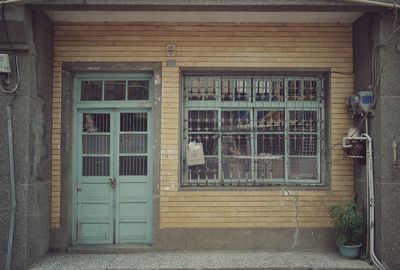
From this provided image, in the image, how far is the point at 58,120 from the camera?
6586 millimetres

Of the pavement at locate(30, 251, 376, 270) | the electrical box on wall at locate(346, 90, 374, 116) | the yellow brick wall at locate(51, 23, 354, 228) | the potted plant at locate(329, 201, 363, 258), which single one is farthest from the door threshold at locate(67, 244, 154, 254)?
the electrical box on wall at locate(346, 90, 374, 116)

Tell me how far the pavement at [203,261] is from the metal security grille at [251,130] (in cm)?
119

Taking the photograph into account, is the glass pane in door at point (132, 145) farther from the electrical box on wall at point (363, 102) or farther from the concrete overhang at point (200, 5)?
the electrical box on wall at point (363, 102)

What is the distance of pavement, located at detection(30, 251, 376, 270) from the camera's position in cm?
581

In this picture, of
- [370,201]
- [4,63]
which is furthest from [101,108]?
[370,201]

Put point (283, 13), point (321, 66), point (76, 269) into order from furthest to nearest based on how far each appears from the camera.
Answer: point (321, 66) < point (283, 13) < point (76, 269)

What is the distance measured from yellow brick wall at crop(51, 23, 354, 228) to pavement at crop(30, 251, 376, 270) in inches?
18.8

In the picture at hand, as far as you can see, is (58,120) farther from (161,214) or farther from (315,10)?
(315,10)

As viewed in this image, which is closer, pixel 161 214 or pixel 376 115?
pixel 376 115

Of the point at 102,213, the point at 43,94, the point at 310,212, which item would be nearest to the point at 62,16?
the point at 43,94

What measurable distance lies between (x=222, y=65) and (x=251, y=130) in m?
1.21

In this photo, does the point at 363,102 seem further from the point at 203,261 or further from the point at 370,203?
the point at 203,261

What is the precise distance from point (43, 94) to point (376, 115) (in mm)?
5156

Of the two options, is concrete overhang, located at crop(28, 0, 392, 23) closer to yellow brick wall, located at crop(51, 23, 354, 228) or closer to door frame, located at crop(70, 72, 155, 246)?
yellow brick wall, located at crop(51, 23, 354, 228)
